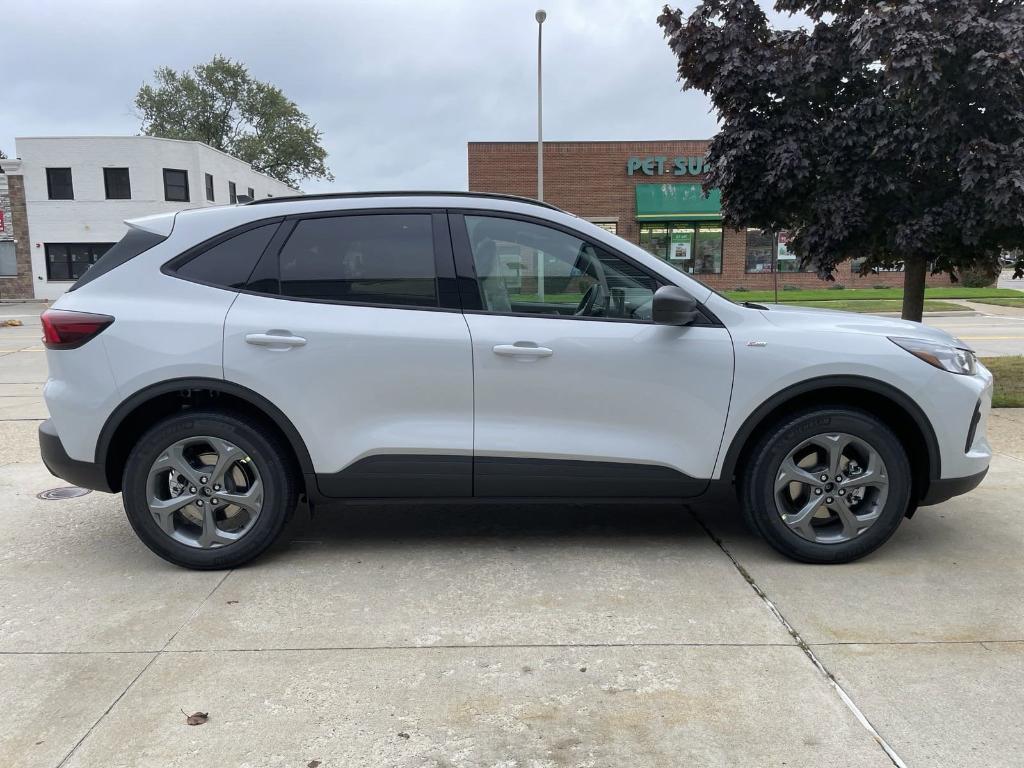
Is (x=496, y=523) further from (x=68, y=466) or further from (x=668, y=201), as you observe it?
(x=668, y=201)

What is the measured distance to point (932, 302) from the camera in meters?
25.6

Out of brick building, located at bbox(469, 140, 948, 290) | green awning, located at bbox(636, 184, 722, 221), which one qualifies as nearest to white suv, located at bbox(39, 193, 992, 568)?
brick building, located at bbox(469, 140, 948, 290)

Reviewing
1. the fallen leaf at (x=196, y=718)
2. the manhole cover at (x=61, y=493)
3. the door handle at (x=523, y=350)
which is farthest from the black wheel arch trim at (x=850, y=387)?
the manhole cover at (x=61, y=493)

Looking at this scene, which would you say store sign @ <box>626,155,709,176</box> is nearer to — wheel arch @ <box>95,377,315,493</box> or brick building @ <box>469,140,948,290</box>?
brick building @ <box>469,140,948,290</box>

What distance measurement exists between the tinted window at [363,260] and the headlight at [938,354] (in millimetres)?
2363

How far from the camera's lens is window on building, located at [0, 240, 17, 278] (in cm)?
3669

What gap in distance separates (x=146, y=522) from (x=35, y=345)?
585 inches

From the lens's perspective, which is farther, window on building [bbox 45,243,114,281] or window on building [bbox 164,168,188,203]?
window on building [bbox 45,243,114,281]

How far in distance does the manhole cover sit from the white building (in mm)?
32141

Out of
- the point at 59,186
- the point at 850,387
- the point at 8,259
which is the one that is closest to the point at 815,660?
the point at 850,387

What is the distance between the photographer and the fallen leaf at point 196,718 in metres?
2.56

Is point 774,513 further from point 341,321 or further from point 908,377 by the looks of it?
point 341,321

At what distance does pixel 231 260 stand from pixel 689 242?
30.4m

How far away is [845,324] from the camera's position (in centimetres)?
387
